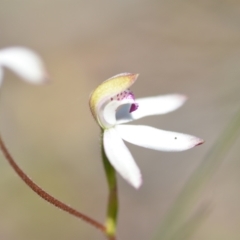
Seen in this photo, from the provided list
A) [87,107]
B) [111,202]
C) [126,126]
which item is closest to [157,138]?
[126,126]

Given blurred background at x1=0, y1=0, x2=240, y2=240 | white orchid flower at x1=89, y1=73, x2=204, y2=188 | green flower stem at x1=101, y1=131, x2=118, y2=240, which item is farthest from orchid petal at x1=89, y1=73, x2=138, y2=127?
blurred background at x1=0, y1=0, x2=240, y2=240

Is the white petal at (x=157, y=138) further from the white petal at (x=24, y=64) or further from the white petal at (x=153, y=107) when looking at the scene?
the white petal at (x=24, y=64)

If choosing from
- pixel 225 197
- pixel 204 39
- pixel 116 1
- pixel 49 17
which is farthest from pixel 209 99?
pixel 49 17

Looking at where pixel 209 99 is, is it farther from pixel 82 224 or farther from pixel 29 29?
pixel 29 29

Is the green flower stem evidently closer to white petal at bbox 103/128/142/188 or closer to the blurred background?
white petal at bbox 103/128/142/188

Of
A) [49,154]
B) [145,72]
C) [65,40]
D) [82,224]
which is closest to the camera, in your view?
[82,224]

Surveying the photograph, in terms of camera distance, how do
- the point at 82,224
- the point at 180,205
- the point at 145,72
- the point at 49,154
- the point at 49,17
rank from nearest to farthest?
the point at 180,205 → the point at 82,224 → the point at 49,154 → the point at 145,72 → the point at 49,17

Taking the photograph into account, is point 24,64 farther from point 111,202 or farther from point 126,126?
point 111,202
